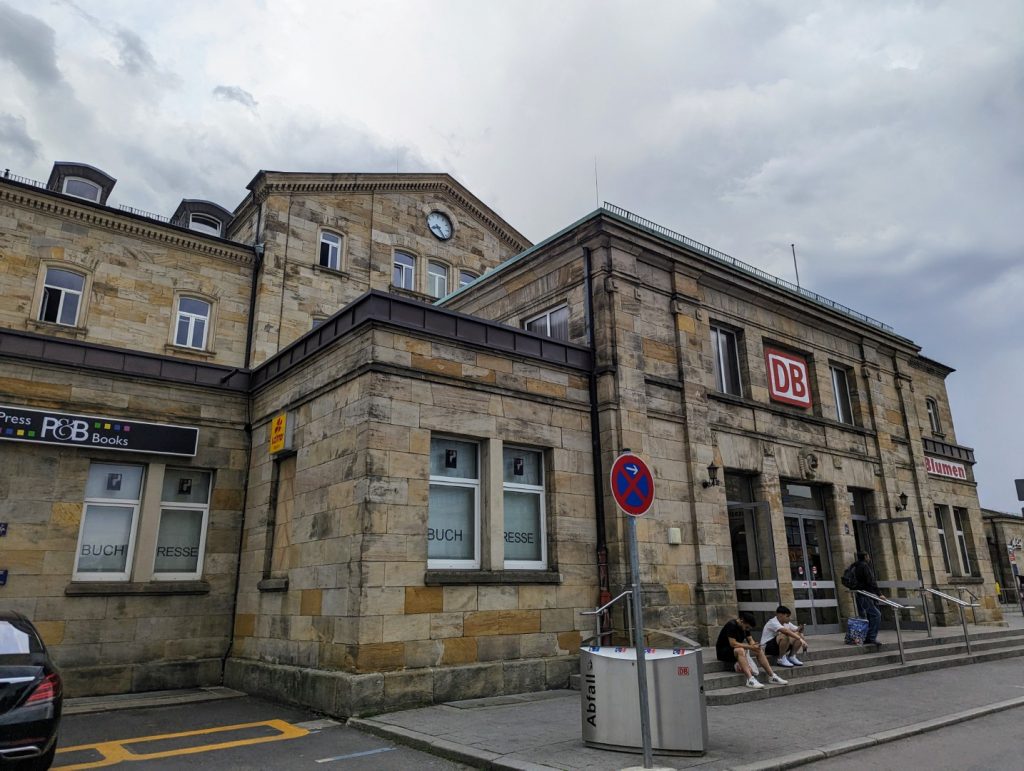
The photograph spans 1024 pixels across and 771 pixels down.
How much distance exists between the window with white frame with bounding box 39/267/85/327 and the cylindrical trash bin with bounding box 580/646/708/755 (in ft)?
63.3

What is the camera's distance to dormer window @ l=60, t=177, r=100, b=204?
79.0ft

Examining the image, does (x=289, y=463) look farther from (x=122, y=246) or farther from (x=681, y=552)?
(x=122, y=246)

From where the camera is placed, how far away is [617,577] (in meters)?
11.3

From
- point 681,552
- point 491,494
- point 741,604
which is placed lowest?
point 741,604

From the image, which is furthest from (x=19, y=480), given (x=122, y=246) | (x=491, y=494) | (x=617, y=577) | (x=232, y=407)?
(x=122, y=246)

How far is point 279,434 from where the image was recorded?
11688mm

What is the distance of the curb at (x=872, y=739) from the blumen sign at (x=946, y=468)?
12.2m

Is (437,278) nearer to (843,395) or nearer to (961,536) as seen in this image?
(843,395)

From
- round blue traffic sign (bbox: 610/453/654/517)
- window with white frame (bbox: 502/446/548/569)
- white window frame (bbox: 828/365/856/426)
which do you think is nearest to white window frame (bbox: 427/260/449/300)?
white window frame (bbox: 828/365/856/426)

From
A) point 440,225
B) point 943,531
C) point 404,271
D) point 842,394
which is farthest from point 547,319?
point 440,225

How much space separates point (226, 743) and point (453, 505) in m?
4.24

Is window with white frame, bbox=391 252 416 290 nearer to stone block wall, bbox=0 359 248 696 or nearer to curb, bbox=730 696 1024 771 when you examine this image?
stone block wall, bbox=0 359 248 696

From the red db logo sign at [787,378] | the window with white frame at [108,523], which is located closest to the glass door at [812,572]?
the red db logo sign at [787,378]

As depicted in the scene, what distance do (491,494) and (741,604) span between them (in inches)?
231
